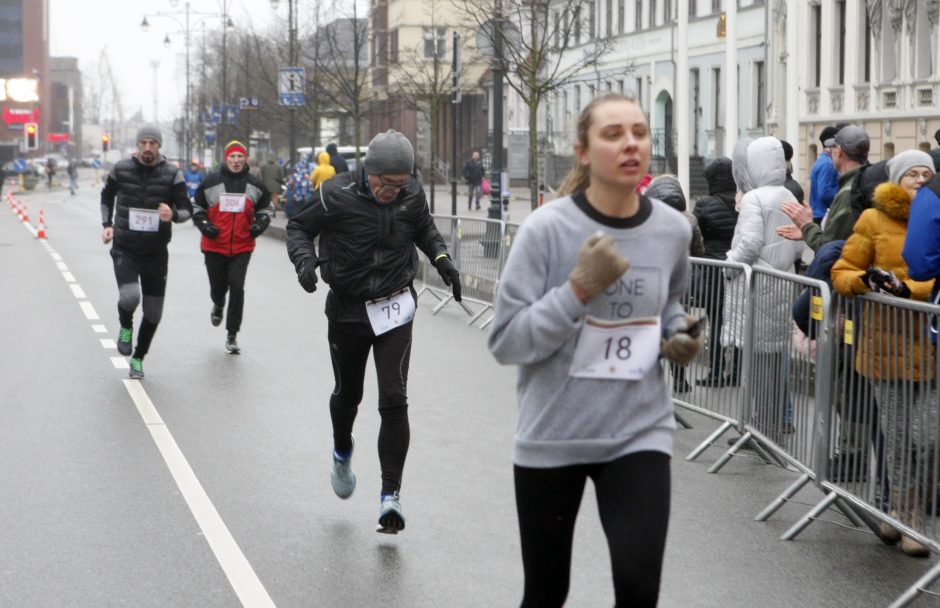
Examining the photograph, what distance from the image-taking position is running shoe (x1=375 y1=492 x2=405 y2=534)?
7.10 metres

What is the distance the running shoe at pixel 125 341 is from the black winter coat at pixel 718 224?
4.50 metres

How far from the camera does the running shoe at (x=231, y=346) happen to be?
555 inches

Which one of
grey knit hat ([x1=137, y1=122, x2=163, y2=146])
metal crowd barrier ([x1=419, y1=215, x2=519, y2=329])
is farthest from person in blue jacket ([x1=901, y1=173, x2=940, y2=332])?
metal crowd barrier ([x1=419, y1=215, x2=519, y2=329])

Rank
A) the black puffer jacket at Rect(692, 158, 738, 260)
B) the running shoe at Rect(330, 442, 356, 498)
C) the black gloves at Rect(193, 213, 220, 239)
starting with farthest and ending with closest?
1. the black gloves at Rect(193, 213, 220, 239)
2. the black puffer jacket at Rect(692, 158, 738, 260)
3. the running shoe at Rect(330, 442, 356, 498)

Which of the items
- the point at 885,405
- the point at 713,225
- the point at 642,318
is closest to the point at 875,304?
the point at 885,405

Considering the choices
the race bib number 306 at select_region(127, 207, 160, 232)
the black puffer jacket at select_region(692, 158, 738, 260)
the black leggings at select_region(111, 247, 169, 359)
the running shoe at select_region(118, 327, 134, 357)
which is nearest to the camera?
the black puffer jacket at select_region(692, 158, 738, 260)

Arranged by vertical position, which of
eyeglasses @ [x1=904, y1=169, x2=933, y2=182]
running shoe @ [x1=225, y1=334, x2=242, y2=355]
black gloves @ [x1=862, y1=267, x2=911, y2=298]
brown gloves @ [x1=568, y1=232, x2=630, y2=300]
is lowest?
running shoe @ [x1=225, y1=334, x2=242, y2=355]

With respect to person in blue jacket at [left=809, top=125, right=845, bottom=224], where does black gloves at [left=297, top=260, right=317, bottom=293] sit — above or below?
below

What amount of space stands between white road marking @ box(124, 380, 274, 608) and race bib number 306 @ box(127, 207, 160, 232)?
1649mm

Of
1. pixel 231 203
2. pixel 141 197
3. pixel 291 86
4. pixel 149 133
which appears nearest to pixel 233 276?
pixel 231 203

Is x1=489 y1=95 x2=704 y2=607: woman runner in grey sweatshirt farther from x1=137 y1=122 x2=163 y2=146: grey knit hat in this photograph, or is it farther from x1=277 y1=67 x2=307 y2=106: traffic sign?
x1=277 y1=67 x2=307 y2=106: traffic sign

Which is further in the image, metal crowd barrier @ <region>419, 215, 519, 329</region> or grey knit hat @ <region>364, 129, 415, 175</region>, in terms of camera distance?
metal crowd barrier @ <region>419, 215, 519, 329</region>

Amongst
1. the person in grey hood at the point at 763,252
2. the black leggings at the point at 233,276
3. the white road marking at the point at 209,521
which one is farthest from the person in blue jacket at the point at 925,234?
the black leggings at the point at 233,276

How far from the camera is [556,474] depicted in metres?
4.33
